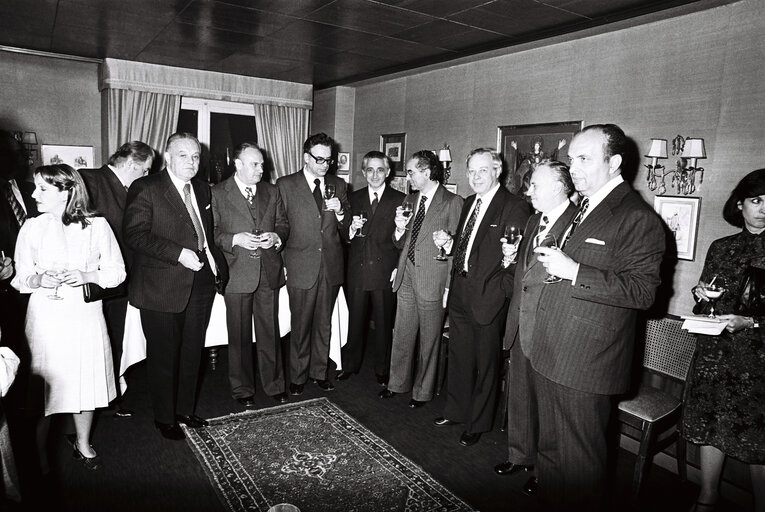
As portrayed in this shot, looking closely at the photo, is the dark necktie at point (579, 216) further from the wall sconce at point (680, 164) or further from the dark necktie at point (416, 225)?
the wall sconce at point (680, 164)

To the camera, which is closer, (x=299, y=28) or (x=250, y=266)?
(x=250, y=266)

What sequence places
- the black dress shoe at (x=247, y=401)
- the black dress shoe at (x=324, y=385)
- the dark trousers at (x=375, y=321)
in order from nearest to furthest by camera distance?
the black dress shoe at (x=247, y=401), the black dress shoe at (x=324, y=385), the dark trousers at (x=375, y=321)

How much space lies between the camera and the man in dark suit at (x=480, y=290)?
348 centimetres

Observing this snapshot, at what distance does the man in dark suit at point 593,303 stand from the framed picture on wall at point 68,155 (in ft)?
22.5

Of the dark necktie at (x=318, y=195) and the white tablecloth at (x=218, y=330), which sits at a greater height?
the dark necktie at (x=318, y=195)

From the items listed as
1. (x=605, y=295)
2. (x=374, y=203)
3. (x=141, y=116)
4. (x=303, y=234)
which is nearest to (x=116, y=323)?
(x=303, y=234)

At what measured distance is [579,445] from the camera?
98.2 inches

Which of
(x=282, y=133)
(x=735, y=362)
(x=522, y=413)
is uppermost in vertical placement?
(x=282, y=133)

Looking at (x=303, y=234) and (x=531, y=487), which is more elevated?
(x=303, y=234)

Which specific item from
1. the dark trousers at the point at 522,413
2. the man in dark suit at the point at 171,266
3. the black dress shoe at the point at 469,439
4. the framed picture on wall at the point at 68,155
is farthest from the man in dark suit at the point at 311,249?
the framed picture on wall at the point at 68,155

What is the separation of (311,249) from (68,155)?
479 cm

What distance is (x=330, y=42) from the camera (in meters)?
5.33

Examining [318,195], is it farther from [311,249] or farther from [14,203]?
[14,203]

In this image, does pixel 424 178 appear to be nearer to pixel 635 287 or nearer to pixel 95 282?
pixel 635 287
